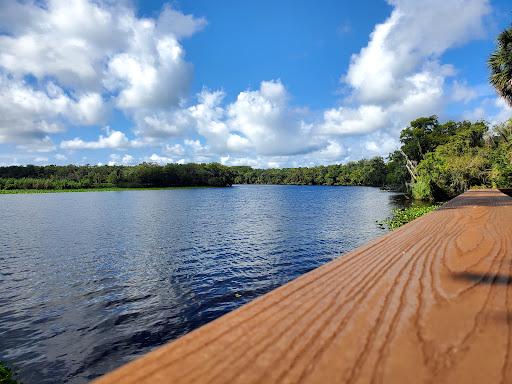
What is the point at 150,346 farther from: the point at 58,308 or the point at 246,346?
the point at 246,346

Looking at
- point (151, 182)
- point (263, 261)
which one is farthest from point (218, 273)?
point (151, 182)

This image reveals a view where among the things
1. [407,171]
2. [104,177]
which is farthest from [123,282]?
[104,177]

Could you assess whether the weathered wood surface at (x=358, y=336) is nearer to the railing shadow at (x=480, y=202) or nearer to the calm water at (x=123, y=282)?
the railing shadow at (x=480, y=202)

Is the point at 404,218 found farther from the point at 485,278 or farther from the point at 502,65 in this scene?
the point at 485,278

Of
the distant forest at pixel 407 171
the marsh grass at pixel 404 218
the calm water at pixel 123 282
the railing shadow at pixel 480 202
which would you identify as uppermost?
the distant forest at pixel 407 171

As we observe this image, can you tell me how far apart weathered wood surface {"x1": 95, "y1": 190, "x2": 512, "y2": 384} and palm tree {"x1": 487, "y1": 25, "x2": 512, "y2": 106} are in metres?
24.8

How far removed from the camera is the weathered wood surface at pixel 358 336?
28.4 inches

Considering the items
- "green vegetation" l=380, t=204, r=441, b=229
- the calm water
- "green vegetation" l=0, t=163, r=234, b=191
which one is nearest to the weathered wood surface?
the calm water

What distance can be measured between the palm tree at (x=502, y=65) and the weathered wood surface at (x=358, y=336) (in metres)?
24.8

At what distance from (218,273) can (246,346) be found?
36.5ft

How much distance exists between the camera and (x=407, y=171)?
51594 millimetres

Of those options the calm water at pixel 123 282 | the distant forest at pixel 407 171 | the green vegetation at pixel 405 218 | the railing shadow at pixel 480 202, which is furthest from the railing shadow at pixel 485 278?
the distant forest at pixel 407 171

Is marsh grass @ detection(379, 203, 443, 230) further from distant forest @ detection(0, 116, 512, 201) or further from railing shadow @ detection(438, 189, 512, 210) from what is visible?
railing shadow @ detection(438, 189, 512, 210)

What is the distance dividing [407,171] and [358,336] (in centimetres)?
5804
